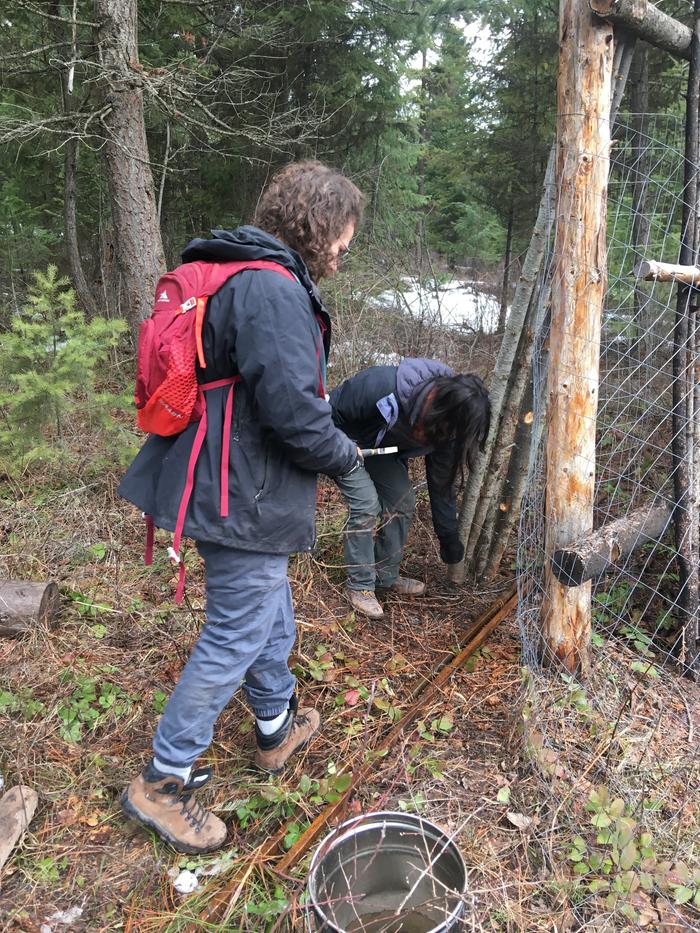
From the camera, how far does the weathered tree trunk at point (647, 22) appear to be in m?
2.31

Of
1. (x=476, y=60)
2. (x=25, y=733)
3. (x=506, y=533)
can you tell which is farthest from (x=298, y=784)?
(x=476, y=60)

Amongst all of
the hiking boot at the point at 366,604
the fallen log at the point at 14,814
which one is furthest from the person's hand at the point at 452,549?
the fallen log at the point at 14,814

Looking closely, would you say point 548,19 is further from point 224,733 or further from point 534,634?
point 224,733

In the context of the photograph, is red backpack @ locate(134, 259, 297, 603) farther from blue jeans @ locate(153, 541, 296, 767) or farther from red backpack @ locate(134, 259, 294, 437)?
blue jeans @ locate(153, 541, 296, 767)

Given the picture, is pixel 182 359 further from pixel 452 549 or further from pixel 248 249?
pixel 452 549

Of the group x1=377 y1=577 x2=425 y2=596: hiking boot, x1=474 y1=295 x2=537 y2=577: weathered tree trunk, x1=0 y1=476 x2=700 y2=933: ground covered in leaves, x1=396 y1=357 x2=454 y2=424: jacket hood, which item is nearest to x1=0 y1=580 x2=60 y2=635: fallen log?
Result: x1=0 y1=476 x2=700 y2=933: ground covered in leaves

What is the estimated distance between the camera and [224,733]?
260 centimetres

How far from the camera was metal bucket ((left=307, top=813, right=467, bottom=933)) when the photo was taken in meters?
1.78

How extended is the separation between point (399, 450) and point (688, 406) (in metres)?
1.41

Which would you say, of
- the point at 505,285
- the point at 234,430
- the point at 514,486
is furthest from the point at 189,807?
the point at 505,285

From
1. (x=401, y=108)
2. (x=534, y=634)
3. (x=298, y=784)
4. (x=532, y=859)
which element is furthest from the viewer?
(x=401, y=108)

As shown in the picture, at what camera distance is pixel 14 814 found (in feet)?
6.92

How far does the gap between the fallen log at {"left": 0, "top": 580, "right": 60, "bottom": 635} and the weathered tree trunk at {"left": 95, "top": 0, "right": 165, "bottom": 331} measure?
10.6 ft

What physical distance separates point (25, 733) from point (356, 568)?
5.64 ft
